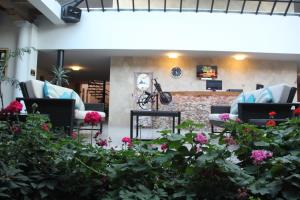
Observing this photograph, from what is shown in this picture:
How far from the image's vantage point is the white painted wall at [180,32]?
9.99 metres

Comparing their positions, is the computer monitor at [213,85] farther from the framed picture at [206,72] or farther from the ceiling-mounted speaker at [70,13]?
the ceiling-mounted speaker at [70,13]

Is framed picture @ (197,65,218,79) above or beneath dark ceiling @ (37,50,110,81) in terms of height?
beneath

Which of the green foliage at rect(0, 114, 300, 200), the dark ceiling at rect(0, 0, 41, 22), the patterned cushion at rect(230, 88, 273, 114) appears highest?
the dark ceiling at rect(0, 0, 41, 22)

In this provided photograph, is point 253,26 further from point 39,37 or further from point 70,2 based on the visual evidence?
point 39,37

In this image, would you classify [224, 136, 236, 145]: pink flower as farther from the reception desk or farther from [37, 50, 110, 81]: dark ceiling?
[37, 50, 110, 81]: dark ceiling

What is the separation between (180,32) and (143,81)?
88.5 inches

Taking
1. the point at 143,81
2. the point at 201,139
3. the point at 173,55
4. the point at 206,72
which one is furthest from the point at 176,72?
the point at 201,139

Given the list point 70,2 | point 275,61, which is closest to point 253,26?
point 275,61

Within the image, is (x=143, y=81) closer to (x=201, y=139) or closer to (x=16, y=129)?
(x=16, y=129)

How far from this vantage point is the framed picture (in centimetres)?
1120

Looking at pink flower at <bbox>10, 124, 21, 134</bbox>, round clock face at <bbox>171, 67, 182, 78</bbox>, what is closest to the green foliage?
pink flower at <bbox>10, 124, 21, 134</bbox>

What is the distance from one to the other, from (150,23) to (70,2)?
8.39ft

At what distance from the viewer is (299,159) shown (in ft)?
4.62

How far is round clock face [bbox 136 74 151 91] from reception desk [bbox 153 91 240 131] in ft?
3.78
